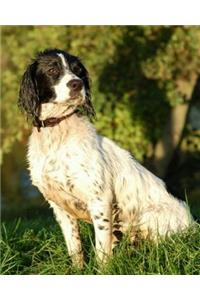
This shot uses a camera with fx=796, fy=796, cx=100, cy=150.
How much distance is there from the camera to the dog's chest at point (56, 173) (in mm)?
6285

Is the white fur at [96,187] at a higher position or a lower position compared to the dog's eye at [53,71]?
lower

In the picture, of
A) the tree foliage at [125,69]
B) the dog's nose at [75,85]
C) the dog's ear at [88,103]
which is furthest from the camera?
the tree foliage at [125,69]

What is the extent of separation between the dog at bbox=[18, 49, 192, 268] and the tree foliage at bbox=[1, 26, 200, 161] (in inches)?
240

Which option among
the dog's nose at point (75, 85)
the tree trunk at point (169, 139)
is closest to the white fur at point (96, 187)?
the dog's nose at point (75, 85)

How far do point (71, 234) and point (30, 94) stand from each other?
124 cm

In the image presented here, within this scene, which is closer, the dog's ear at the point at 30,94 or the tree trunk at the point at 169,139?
the dog's ear at the point at 30,94

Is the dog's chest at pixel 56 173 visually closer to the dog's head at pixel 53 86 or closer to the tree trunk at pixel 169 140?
the dog's head at pixel 53 86

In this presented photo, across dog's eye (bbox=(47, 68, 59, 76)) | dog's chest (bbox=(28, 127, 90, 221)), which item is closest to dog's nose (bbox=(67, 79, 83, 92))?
dog's eye (bbox=(47, 68, 59, 76))

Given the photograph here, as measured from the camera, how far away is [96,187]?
6301mm

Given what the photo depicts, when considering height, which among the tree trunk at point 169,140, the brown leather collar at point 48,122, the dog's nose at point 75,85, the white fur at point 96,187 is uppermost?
the dog's nose at point 75,85

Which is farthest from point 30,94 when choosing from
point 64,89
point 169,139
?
point 169,139

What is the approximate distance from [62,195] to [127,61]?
7.56m
